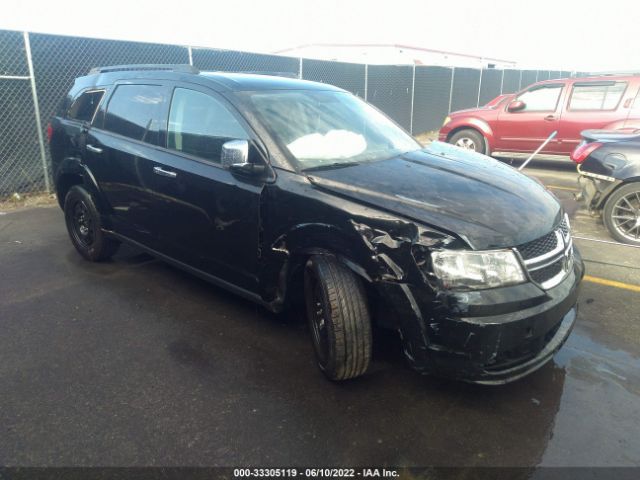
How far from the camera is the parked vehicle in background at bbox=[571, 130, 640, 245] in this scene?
541 cm

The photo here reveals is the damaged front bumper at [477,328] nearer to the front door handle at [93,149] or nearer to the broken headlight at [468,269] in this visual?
the broken headlight at [468,269]

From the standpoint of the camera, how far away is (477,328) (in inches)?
93.2

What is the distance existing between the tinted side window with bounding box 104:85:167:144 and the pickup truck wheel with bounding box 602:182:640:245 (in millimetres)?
4831

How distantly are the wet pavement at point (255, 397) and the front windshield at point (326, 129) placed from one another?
50.4 inches

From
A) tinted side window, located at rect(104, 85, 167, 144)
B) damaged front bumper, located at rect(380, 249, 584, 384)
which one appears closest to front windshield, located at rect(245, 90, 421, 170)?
tinted side window, located at rect(104, 85, 167, 144)

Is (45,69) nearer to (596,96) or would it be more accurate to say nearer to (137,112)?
(137,112)

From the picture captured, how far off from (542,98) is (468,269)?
8.62 m

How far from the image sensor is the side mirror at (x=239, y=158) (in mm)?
2994

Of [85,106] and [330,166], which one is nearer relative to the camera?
[330,166]

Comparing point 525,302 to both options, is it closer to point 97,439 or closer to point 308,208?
point 308,208

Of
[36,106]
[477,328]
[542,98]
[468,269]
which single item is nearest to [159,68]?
[468,269]

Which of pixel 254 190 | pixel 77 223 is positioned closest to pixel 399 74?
pixel 77 223

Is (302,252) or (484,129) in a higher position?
(302,252)

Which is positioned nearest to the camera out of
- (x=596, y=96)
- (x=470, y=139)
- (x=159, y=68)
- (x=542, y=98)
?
(x=159, y=68)
